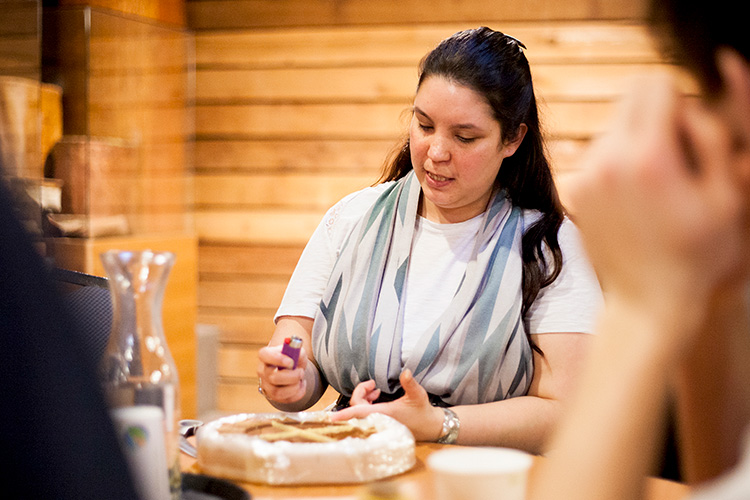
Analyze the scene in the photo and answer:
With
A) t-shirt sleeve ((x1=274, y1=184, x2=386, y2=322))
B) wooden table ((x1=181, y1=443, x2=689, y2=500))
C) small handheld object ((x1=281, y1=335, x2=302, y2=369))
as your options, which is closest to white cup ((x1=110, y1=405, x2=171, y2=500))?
wooden table ((x1=181, y1=443, x2=689, y2=500))

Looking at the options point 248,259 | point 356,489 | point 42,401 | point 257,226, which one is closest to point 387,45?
point 257,226

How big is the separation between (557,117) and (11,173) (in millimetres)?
3688

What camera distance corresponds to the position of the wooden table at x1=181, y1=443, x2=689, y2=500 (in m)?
1.08

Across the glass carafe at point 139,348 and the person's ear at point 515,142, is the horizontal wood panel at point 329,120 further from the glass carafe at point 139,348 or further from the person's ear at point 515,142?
the glass carafe at point 139,348

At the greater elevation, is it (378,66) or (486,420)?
(378,66)

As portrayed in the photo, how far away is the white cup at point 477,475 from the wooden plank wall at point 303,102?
314cm

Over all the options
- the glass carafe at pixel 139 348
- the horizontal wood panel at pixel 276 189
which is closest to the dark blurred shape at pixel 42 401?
the glass carafe at pixel 139 348

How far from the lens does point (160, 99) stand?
402 centimetres

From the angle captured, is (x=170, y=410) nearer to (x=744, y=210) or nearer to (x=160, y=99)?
(x=744, y=210)

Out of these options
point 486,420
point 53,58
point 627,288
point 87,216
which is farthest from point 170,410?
point 53,58

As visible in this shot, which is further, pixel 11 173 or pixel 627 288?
pixel 627 288

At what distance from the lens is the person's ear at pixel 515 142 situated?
6.30 ft

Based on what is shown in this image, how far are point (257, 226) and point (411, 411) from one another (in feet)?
9.71

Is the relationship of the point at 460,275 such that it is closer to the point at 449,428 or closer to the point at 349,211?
the point at 349,211
